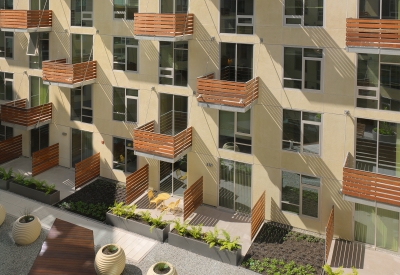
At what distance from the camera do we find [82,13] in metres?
22.1

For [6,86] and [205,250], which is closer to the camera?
[205,250]

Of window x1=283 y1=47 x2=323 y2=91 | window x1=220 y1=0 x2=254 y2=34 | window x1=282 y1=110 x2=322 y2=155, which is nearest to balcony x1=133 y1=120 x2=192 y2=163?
window x1=282 y1=110 x2=322 y2=155

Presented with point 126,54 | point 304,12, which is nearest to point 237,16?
point 304,12

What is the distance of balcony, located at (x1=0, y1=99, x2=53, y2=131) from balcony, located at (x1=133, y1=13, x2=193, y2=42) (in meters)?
7.88

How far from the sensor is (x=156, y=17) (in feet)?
60.8

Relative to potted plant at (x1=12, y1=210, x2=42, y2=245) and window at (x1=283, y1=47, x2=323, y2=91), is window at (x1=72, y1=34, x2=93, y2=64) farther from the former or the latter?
window at (x1=283, y1=47, x2=323, y2=91)

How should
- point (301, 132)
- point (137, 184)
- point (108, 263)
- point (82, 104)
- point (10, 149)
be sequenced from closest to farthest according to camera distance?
point (108, 263) < point (301, 132) < point (137, 184) < point (82, 104) < point (10, 149)

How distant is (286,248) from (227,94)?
254 inches

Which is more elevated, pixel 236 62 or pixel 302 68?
pixel 236 62

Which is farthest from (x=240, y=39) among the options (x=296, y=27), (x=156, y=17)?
(x=156, y=17)

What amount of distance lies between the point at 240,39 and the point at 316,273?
9.57m

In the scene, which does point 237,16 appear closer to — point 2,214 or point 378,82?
point 378,82

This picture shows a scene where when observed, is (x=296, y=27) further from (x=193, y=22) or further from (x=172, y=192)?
(x=172, y=192)

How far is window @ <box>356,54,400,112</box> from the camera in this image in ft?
50.7
